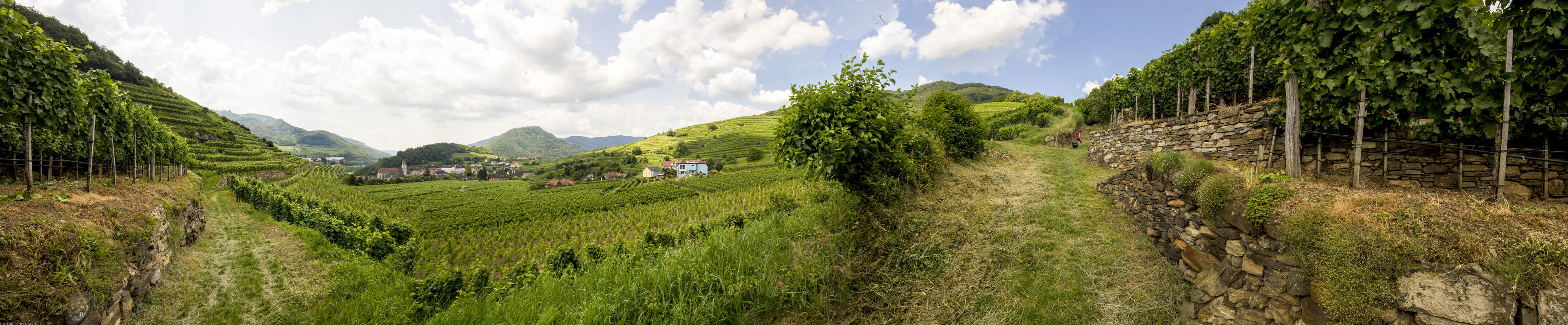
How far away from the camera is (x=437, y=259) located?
2042 centimetres

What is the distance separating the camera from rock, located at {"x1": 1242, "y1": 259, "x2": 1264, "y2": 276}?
3553 mm

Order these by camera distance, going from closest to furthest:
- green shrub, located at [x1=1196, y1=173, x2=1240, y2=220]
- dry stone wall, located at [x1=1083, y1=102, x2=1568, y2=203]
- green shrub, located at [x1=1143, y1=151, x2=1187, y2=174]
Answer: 1. dry stone wall, located at [x1=1083, y1=102, x2=1568, y2=203]
2. green shrub, located at [x1=1196, y1=173, x2=1240, y2=220]
3. green shrub, located at [x1=1143, y1=151, x2=1187, y2=174]

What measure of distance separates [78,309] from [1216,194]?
1303 cm

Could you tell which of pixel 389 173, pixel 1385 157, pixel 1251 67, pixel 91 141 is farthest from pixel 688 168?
pixel 389 173

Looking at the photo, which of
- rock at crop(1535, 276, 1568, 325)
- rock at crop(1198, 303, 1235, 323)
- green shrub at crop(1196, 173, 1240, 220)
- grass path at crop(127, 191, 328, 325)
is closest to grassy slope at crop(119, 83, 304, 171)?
grass path at crop(127, 191, 328, 325)

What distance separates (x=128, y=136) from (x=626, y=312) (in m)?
20.9

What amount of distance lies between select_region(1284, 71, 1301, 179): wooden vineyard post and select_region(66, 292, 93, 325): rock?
14.6m

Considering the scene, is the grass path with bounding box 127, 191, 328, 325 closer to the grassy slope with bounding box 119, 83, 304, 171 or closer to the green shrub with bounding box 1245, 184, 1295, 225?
the green shrub with bounding box 1245, 184, 1295, 225

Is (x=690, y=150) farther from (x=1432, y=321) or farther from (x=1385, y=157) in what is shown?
(x=1432, y=321)

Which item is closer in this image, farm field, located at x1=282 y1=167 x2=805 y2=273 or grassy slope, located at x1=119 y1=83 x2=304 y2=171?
farm field, located at x1=282 y1=167 x2=805 y2=273

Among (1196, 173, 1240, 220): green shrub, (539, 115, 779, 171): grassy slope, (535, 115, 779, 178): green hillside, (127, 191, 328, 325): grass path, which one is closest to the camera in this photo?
(1196, 173, 1240, 220): green shrub

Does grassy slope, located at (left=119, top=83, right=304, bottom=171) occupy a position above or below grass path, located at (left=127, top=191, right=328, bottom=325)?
above

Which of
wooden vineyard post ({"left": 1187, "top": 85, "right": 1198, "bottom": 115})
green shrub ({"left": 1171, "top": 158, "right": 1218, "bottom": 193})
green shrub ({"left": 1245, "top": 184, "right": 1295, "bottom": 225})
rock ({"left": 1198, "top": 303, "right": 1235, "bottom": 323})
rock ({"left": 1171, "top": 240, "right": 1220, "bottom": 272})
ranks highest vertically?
wooden vineyard post ({"left": 1187, "top": 85, "right": 1198, "bottom": 115})

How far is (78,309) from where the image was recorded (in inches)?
196
